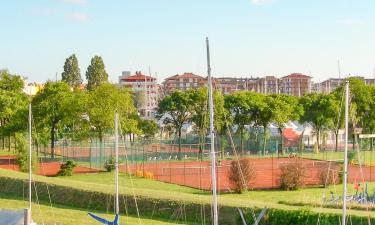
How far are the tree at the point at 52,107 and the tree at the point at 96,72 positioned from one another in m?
50.9

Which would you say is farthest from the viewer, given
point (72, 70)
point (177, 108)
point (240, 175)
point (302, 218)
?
point (72, 70)

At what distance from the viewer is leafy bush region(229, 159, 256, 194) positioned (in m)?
39.9

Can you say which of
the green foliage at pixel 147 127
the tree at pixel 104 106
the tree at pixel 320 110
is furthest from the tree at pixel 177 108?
the tree at pixel 104 106

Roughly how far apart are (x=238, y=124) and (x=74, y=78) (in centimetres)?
5348

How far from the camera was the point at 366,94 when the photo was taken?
82250 mm

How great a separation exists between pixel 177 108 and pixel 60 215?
56.0m

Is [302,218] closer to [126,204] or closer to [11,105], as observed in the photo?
[126,204]

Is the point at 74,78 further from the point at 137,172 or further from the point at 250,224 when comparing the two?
the point at 250,224

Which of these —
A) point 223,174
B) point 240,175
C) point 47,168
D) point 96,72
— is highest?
point 96,72

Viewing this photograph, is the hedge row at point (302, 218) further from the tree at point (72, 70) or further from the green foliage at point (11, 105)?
the tree at point (72, 70)

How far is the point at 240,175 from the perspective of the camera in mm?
39594

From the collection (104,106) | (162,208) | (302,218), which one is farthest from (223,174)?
(302,218)

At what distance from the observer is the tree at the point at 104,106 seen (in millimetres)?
62344

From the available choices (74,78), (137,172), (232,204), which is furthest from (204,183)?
(74,78)
